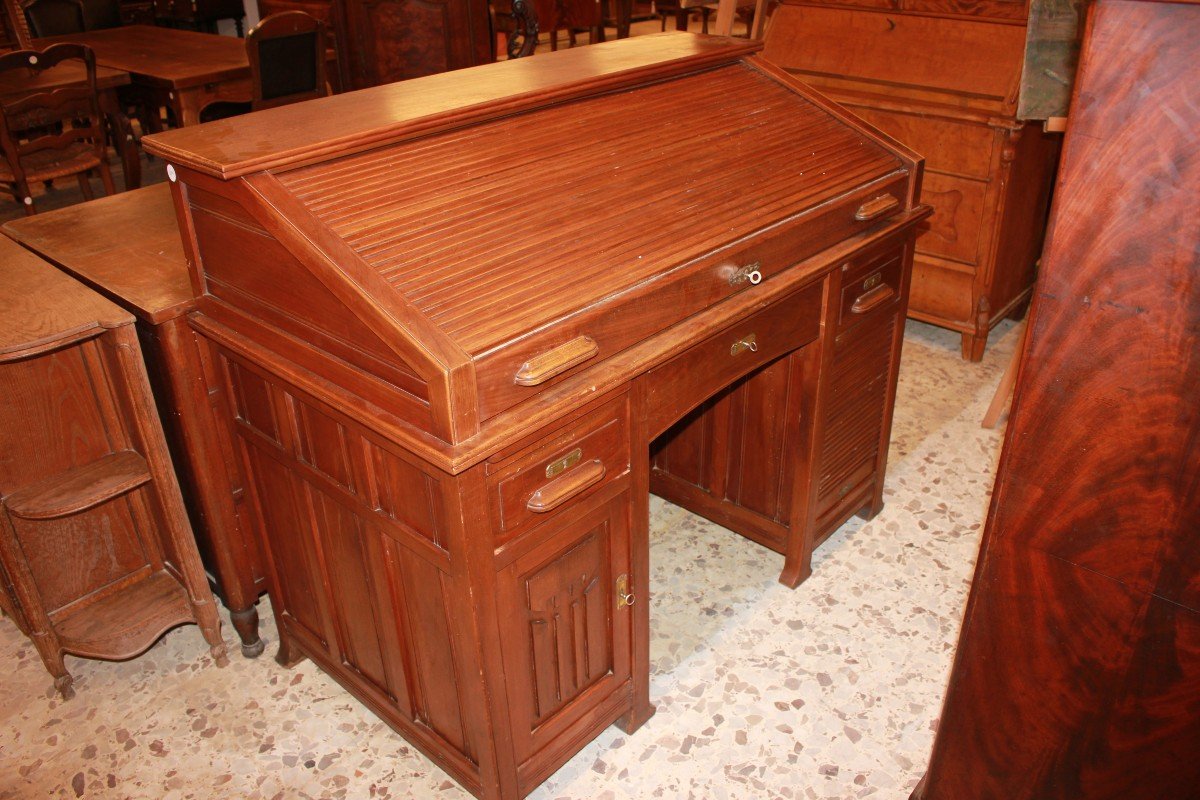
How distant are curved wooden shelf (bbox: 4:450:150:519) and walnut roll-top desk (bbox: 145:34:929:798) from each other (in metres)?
0.28

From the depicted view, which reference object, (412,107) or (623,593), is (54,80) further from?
(623,593)

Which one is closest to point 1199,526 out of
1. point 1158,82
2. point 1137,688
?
point 1137,688

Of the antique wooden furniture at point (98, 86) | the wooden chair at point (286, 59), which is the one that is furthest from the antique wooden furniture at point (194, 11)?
the wooden chair at point (286, 59)

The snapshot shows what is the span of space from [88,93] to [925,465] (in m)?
3.94

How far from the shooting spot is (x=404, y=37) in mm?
5562

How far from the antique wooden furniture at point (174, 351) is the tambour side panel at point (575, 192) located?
0.57 m

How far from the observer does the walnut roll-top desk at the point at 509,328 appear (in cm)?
152

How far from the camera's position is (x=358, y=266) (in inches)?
57.8

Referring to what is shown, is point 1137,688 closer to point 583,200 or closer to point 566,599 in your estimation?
point 566,599

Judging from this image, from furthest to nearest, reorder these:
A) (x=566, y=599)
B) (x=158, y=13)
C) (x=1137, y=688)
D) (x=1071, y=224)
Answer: (x=158, y=13), (x=566, y=599), (x=1137, y=688), (x=1071, y=224)

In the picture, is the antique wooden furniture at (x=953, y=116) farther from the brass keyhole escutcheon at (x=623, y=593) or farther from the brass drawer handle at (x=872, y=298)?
the brass keyhole escutcheon at (x=623, y=593)

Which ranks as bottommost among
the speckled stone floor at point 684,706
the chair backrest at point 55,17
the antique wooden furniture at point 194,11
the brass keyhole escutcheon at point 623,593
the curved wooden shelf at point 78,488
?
the speckled stone floor at point 684,706

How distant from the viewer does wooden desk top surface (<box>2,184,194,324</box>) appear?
6.46 ft

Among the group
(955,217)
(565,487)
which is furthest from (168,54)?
(565,487)
